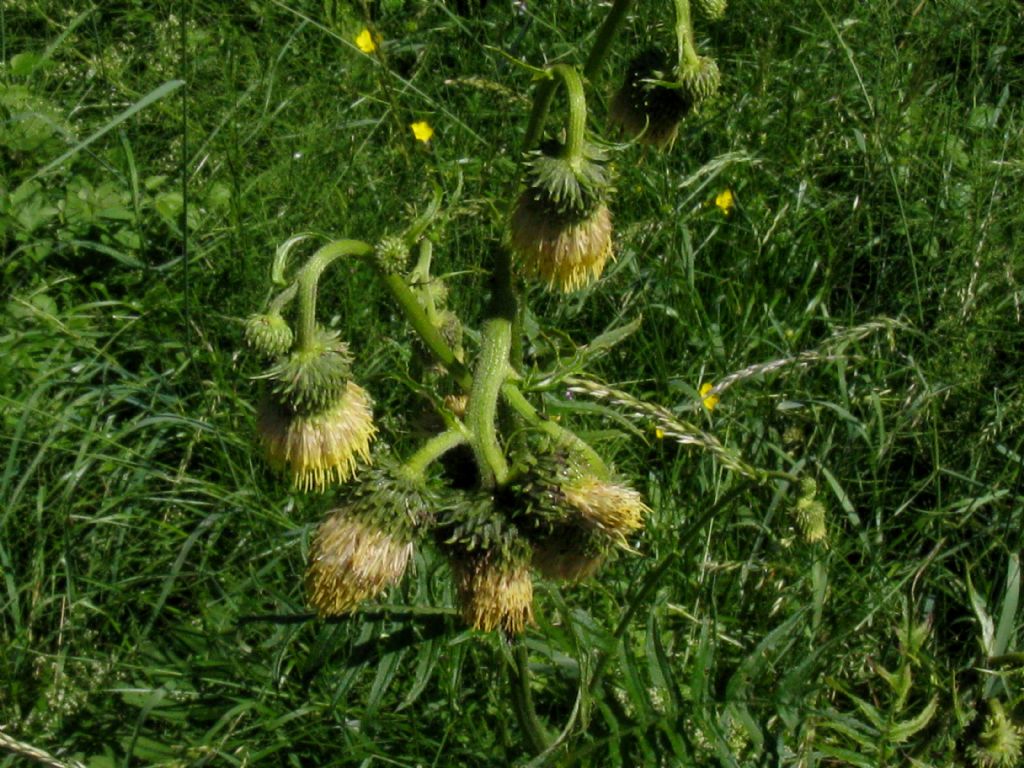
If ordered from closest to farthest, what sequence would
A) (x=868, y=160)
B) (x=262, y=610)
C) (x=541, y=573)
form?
(x=541, y=573)
(x=262, y=610)
(x=868, y=160)

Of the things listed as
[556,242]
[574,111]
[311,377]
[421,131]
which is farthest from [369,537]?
[421,131]

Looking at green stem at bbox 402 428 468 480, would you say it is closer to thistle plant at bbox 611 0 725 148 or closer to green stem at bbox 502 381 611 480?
green stem at bbox 502 381 611 480

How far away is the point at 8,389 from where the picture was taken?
3.12 m

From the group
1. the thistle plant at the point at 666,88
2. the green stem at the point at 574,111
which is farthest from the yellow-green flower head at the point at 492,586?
the thistle plant at the point at 666,88

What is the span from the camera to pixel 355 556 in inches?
73.7

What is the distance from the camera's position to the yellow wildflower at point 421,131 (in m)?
3.55

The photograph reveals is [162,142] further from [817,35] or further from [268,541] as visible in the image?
[817,35]

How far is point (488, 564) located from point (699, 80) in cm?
90

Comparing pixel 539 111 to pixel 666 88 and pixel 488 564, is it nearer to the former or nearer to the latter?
pixel 666 88

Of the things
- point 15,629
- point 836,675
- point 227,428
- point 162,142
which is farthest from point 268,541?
point 162,142

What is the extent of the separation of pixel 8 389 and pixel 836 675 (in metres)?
2.13

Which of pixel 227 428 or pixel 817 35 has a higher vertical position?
pixel 817 35

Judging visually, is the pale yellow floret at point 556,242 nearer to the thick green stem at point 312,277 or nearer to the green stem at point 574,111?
the green stem at point 574,111

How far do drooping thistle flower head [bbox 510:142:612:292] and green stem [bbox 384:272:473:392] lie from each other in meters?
0.19
